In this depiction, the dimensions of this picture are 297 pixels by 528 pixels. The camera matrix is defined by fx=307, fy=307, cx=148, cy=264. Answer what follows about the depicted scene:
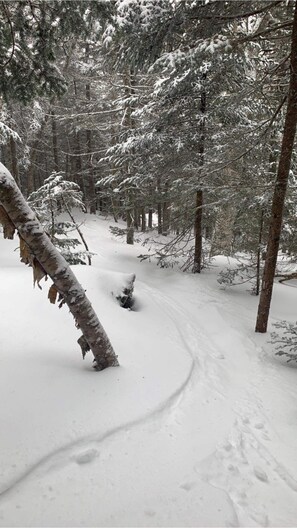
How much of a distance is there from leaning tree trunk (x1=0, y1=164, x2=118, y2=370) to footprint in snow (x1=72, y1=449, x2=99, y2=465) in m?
1.33

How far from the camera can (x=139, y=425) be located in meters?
3.58

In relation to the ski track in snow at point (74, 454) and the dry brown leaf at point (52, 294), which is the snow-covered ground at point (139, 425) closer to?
the ski track in snow at point (74, 454)

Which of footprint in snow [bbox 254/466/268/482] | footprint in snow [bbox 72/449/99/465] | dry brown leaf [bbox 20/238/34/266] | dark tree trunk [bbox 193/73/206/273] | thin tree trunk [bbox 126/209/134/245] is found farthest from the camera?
thin tree trunk [bbox 126/209/134/245]

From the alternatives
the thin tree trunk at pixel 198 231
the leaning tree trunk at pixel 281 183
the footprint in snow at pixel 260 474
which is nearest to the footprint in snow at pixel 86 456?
the footprint in snow at pixel 260 474

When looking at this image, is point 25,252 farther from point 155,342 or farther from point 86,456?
point 155,342

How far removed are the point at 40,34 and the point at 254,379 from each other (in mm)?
6783

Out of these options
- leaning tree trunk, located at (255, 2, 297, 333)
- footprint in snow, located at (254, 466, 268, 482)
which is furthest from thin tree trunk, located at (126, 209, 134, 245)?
footprint in snow, located at (254, 466, 268, 482)

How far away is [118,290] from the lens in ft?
23.4

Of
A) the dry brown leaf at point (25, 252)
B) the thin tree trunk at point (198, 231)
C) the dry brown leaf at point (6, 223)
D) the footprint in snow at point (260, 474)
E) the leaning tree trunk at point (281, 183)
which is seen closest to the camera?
the footprint in snow at point (260, 474)

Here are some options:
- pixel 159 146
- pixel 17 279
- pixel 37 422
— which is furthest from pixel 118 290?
pixel 159 146

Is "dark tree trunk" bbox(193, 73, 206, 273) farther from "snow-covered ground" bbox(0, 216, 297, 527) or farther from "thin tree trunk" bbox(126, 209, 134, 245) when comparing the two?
"snow-covered ground" bbox(0, 216, 297, 527)

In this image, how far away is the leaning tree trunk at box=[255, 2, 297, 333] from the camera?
5738 mm

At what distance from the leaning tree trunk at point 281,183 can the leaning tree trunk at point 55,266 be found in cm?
403

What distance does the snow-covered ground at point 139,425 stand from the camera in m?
2.68
